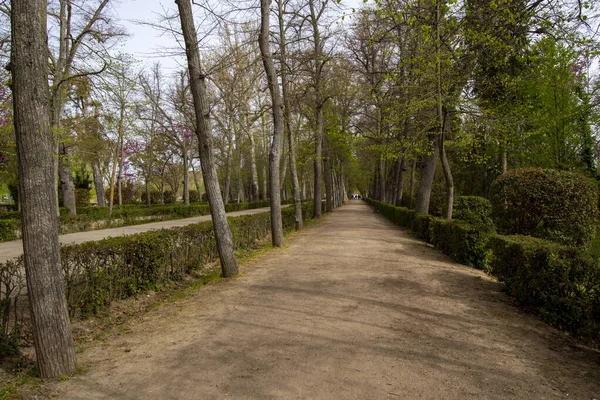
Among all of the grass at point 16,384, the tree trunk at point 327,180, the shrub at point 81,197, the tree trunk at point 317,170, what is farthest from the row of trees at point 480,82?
the shrub at point 81,197

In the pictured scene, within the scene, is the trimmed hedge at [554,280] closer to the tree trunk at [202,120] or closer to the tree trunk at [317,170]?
the tree trunk at [202,120]

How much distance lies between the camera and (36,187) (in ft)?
11.0

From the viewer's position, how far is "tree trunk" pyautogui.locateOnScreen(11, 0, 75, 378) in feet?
10.9

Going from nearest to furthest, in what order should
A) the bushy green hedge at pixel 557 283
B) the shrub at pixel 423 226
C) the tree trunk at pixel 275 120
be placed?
the bushy green hedge at pixel 557 283, the tree trunk at pixel 275 120, the shrub at pixel 423 226

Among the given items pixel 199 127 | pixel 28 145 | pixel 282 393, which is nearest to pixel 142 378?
pixel 282 393

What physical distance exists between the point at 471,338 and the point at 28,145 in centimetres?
491

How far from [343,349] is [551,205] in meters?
6.78

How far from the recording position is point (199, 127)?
7145 mm

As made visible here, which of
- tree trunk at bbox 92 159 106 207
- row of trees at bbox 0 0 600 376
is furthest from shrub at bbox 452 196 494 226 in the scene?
tree trunk at bbox 92 159 106 207

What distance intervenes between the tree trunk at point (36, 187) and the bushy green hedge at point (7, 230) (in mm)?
13006

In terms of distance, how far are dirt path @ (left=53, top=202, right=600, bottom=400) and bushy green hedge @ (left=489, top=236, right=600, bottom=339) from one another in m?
0.23

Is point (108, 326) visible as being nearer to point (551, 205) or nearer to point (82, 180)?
point (551, 205)

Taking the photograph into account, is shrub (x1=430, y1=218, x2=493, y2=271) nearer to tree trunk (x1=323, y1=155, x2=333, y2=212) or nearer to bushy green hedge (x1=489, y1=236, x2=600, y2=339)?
bushy green hedge (x1=489, y1=236, x2=600, y2=339)

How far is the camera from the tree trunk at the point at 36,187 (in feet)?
10.9
